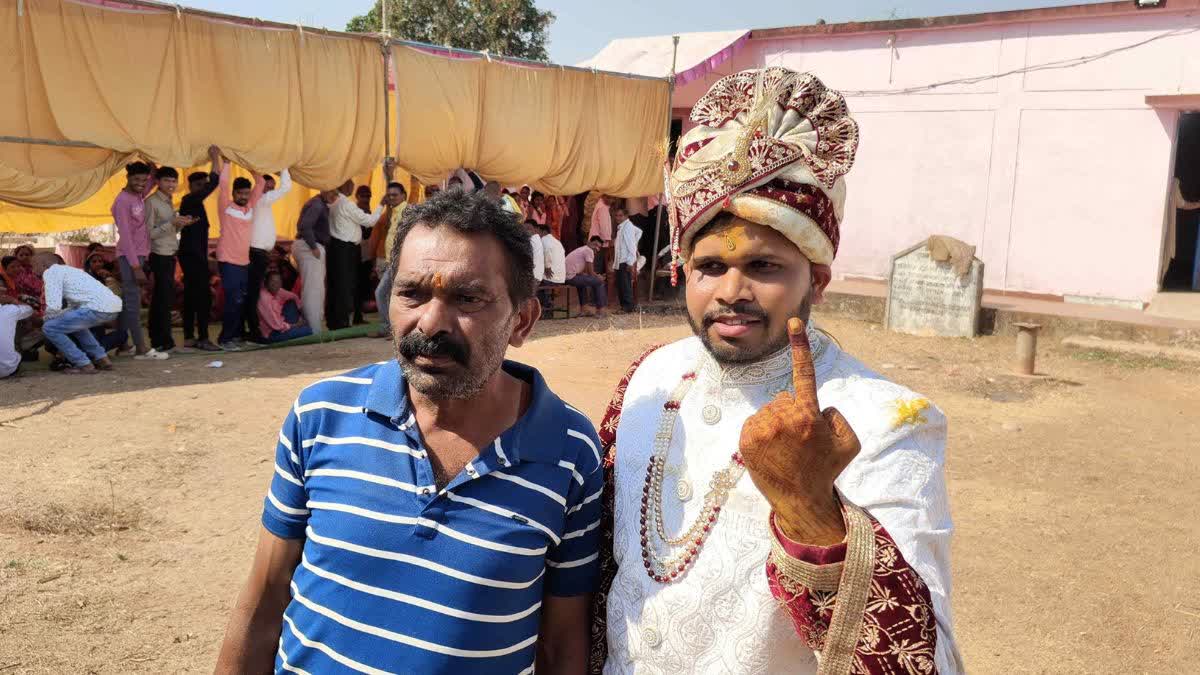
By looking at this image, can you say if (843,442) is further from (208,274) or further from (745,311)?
(208,274)

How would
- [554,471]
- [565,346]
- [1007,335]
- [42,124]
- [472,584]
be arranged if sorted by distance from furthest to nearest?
[1007,335], [565,346], [42,124], [554,471], [472,584]

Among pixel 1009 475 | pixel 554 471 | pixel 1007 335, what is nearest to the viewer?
pixel 554 471

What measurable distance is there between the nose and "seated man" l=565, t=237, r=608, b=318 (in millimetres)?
11840

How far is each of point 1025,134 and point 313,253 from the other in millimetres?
10510

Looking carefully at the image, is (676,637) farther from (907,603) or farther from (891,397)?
(891,397)

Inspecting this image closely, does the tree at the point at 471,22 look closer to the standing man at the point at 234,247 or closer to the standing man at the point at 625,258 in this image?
the standing man at the point at 625,258

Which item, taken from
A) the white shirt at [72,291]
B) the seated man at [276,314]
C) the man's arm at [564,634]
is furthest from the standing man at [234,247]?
the man's arm at [564,634]

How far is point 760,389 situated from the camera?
184 centimetres

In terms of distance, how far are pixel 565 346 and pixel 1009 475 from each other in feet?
18.6

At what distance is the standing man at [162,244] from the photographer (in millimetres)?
9438

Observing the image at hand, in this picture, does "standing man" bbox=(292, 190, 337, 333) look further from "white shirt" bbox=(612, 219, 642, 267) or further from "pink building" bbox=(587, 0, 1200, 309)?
"pink building" bbox=(587, 0, 1200, 309)

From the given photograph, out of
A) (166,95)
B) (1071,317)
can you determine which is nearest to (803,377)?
(166,95)

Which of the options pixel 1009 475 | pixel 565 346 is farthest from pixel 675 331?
pixel 1009 475

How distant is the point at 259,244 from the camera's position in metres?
10.3
